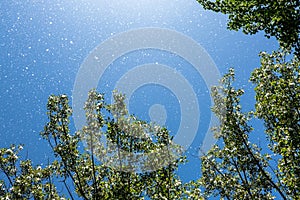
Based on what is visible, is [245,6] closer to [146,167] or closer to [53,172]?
[146,167]

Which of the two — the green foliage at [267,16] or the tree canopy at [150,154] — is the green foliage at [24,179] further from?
the green foliage at [267,16]

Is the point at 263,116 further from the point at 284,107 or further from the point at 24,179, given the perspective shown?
the point at 24,179

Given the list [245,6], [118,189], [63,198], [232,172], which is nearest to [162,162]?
[118,189]

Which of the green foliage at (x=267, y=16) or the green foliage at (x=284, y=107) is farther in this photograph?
the green foliage at (x=284, y=107)

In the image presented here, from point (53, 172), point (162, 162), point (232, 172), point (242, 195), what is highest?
point (53, 172)

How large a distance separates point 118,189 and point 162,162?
3299 millimetres

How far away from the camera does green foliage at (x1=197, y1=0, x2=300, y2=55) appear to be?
13328 mm

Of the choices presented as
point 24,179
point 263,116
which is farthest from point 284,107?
point 24,179

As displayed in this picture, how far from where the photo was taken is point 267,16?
13.6 metres

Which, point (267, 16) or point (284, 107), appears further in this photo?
point (284, 107)

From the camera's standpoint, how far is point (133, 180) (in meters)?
22.0

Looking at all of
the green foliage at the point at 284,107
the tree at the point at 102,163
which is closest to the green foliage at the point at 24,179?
the tree at the point at 102,163

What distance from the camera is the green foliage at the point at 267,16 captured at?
13328 millimetres

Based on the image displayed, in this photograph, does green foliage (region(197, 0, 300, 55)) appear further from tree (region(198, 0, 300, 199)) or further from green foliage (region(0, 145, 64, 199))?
green foliage (region(0, 145, 64, 199))
